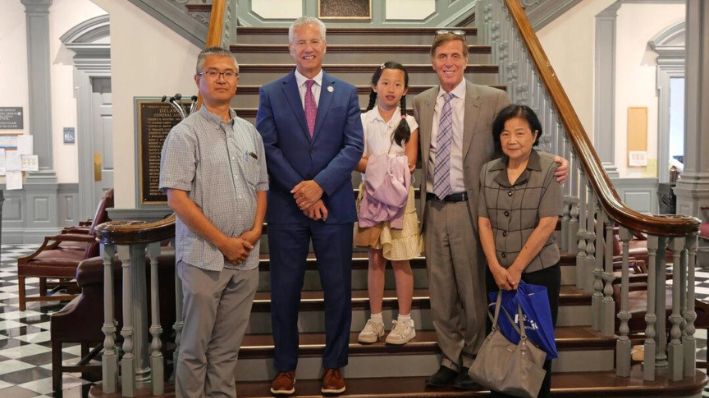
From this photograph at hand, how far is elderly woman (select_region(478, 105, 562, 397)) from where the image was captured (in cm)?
327

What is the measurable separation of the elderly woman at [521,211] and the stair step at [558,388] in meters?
0.41

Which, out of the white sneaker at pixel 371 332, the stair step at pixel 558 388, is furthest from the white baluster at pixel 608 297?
the white sneaker at pixel 371 332

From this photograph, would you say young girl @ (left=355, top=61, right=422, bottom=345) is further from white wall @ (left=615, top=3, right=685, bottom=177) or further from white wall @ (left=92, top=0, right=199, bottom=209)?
white wall @ (left=615, top=3, right=685, bottom=177)

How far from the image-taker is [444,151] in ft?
11.8

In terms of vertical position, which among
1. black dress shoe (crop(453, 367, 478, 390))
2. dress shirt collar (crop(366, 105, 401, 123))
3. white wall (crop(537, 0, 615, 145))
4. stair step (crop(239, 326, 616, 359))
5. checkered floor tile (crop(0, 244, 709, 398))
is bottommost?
checkered floor tile (crop(0, 244, 709, 398))

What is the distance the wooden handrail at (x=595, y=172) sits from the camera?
12.3 ft

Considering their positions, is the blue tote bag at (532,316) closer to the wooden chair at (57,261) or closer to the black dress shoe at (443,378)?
the black dress shoe at (443,378)

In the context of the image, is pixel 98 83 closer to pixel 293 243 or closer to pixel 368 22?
pixel 368 22

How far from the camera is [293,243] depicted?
3.44 meters

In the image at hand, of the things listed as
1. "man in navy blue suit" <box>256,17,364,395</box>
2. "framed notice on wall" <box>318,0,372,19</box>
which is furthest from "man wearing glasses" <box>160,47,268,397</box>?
"framed notice on wall" <box>318,0,372,19</box>

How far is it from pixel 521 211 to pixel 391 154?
71 centimetres

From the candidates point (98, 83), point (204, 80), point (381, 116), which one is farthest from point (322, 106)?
point (98, 83)

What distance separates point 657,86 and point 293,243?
10.7 metres

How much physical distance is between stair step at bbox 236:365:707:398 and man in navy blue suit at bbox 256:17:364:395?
37 cm
